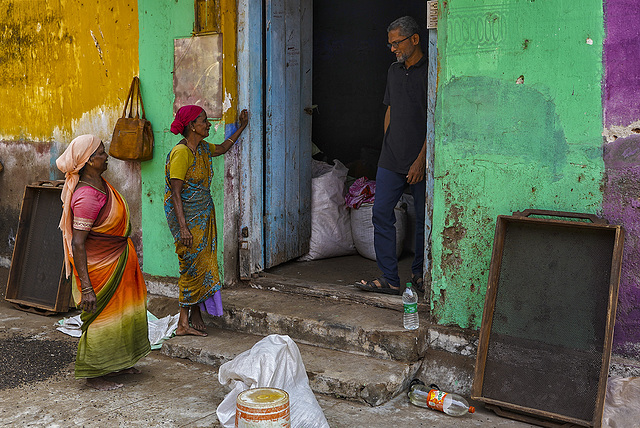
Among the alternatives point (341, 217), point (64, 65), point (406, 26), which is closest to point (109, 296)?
point (406, 26)

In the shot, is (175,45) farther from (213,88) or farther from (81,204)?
(81,204)

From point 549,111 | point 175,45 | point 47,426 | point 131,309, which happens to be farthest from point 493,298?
point 175,45

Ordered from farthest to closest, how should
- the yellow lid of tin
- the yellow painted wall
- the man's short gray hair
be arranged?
the yellow painted wall, the man's short gray hair, the yellow lid of tin

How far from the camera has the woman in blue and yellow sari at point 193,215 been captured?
14.2 ft

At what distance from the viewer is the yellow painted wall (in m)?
5.64

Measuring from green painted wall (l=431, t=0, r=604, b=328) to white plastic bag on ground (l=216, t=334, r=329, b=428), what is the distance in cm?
117

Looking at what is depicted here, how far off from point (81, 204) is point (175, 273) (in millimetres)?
1931

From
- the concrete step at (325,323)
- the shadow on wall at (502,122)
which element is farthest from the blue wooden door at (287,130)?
the shadow on wall at (502,122)

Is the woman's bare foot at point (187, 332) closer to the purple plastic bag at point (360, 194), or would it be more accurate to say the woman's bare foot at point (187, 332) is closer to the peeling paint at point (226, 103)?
the peeling paint at point (226, 103)

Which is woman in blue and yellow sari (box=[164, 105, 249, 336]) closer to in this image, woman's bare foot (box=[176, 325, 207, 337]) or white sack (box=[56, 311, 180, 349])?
woman's bare foot (box=[176, 325, 207, 337])

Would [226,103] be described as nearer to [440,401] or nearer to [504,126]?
[504,126]

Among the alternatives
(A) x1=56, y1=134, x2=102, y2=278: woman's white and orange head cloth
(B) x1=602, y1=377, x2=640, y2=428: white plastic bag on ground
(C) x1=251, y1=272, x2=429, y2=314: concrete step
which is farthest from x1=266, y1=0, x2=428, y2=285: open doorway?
(B) x1=602, y1=377, x2=640, y2=428: white plastic bag on ground

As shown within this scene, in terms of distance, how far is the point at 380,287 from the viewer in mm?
4852

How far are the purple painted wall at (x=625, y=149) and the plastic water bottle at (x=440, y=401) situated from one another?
0.99 m
